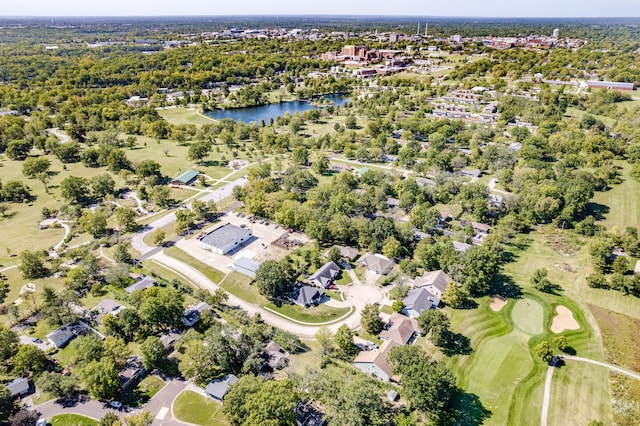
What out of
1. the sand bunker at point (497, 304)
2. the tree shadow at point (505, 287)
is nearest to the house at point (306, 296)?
the sand bunker at point (497, 304)

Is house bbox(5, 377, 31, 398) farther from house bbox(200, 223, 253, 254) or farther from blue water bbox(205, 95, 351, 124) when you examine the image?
A: blue water bbox(205, 95, 351, 124)

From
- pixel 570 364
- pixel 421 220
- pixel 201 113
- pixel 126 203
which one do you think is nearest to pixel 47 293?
pixel 126 203

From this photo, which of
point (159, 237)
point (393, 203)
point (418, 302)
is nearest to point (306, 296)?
point (418, 302)

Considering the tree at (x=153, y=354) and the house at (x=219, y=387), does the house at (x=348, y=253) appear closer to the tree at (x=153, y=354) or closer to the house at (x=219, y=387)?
the house at (x=219, y=387)

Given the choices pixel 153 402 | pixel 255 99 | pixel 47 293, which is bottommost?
pixel 153 402

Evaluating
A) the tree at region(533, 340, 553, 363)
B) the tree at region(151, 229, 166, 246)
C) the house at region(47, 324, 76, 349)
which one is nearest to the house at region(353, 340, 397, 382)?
the tree at region(533, 340, 553, 363)

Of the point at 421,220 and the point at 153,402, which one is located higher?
the point at 421,220

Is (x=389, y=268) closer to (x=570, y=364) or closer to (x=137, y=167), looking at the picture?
(x=570, y=364)
